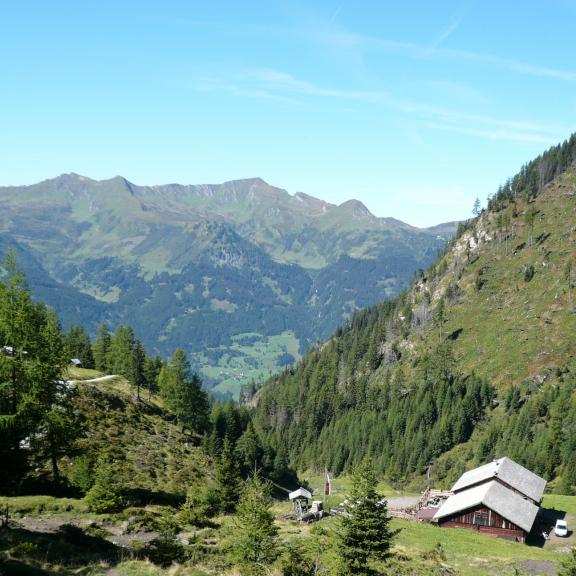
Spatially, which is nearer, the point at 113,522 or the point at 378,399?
the point at 113,522

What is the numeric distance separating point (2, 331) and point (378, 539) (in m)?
28.5

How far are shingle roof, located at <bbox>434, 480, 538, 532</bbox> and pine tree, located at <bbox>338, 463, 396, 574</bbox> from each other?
4293cm

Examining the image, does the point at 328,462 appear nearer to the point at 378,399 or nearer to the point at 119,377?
the point at 378,399

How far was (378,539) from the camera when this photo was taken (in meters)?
30.4

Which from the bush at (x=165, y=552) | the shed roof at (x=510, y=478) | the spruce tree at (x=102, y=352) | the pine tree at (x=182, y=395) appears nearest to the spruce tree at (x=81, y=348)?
the spruce tree at (x=102, y=352)

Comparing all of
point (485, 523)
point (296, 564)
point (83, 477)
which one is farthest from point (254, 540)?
point (485, 523)

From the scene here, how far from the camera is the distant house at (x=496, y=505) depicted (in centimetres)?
6488

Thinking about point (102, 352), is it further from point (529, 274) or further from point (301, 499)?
point (529, 274)

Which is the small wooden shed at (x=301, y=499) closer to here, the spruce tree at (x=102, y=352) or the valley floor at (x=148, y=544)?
the valley floor at (x=148, y=544)

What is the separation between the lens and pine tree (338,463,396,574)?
29.5 m

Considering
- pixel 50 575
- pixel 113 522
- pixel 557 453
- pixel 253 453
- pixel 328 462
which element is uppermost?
pixel 50 575

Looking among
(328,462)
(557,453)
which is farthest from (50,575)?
(328,462)

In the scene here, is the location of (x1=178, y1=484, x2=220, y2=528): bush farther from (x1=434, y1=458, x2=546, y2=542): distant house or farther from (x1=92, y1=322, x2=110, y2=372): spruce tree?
(x1=92, y1=322, x2=110, y2=372): spruce tree

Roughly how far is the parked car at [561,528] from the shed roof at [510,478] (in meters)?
6.33
